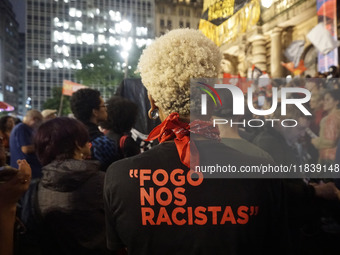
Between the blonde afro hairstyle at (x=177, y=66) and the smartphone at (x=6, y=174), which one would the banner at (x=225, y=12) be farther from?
the smartphone at (x=6, y=174)

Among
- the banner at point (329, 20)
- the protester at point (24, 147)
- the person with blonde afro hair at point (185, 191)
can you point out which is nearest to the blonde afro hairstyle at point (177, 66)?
the person with blonde afro hair at point (185, 191)

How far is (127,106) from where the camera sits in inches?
150

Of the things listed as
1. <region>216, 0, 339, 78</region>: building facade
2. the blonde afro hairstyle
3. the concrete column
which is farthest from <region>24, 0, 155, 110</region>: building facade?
the blonde afro hairstyle

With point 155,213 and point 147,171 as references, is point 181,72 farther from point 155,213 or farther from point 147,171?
point 155,213

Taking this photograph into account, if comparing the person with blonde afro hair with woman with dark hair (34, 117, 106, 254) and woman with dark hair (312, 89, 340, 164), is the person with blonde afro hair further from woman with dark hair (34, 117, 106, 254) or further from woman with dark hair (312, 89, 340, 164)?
woman with dark hair (312, 89, 340, 164)

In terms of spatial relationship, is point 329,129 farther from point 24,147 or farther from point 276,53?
point 276,53

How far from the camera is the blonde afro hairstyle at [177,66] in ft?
4.77

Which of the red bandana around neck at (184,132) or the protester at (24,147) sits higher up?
the red bandana around neck at (184,132)

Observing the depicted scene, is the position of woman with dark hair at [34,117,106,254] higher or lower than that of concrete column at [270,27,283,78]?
lower

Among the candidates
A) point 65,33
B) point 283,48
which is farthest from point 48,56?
point 283,48

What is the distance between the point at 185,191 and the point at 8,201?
1.15 meters

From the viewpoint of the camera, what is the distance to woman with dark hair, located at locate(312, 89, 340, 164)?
4273 millimetres

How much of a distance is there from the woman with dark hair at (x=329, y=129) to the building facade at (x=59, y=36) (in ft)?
268

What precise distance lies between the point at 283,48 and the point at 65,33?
77.7 metres
